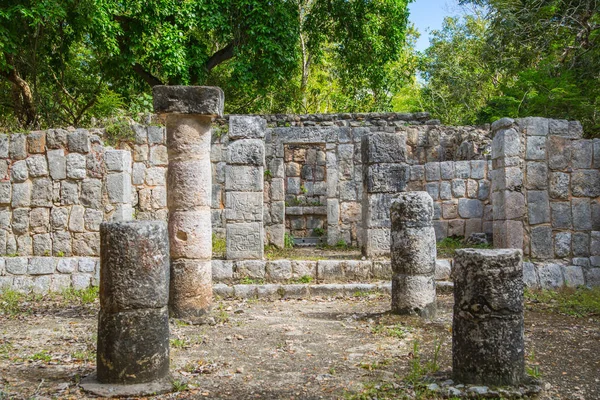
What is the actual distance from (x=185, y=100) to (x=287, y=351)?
368cm

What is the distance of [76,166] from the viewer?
10820 mm

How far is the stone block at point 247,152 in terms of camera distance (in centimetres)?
1109

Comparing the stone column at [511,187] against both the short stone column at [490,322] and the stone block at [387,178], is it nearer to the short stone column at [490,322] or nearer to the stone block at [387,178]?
the stone block at [387,178]

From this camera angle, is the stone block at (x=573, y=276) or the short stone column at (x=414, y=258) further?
the stone block at (x=573, y=276)

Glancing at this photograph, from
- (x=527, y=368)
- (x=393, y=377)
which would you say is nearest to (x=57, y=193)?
(x=393, y=377)

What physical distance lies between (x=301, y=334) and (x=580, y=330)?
3556 mm

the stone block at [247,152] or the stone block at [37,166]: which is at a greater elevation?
the stone block at [247,152]

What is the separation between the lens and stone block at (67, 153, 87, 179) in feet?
35.5

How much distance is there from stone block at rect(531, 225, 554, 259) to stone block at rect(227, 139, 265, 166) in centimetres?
504

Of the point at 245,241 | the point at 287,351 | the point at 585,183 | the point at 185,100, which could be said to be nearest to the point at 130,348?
the point at 287,351

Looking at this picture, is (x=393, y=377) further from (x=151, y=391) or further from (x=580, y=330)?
(x=580, y=330)

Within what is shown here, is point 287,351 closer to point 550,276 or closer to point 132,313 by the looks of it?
point 132,313

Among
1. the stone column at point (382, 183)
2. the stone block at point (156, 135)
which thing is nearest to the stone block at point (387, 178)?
the stone column at point (382, 183)

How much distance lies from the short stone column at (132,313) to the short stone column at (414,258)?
374cm
